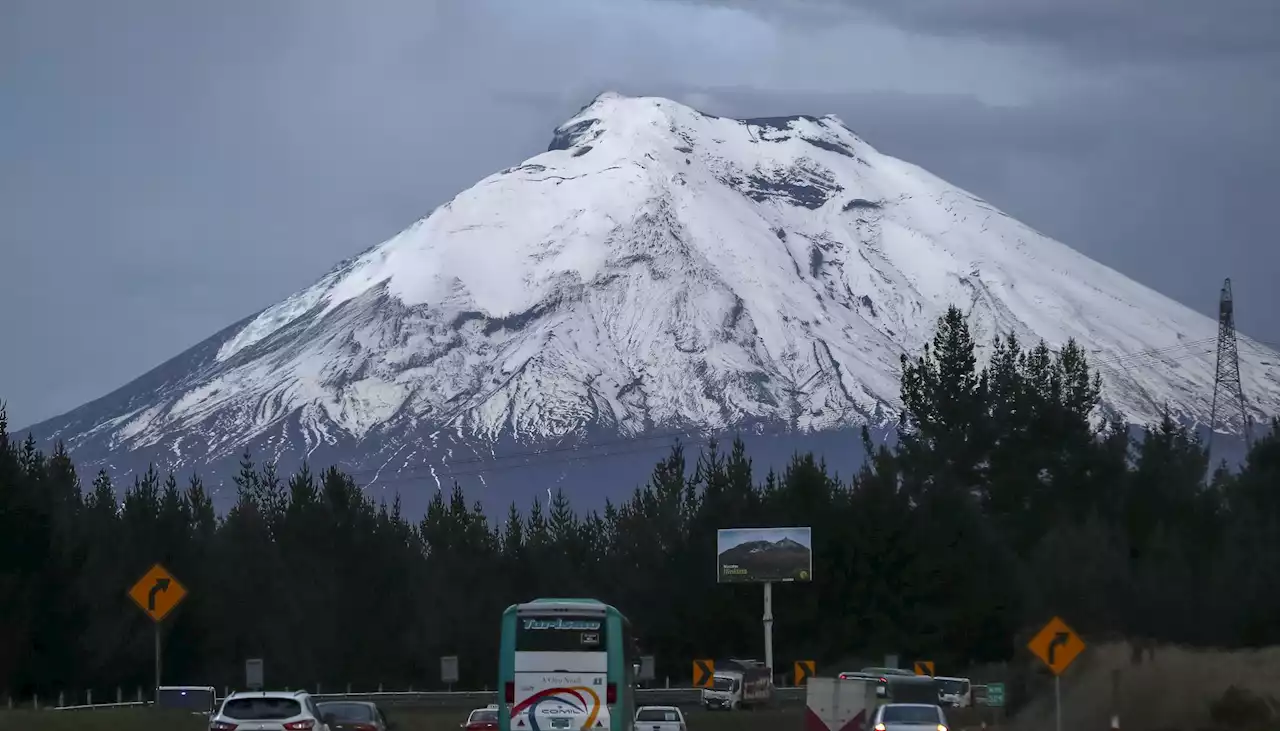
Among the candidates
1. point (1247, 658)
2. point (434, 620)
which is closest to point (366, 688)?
point (434, 620)

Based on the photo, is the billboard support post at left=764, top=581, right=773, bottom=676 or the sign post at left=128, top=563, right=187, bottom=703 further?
Result: the billboard support post at left=764, top=581, right=773, bottom=676

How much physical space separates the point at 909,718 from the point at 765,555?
57.3 meters

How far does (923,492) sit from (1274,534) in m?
27.4

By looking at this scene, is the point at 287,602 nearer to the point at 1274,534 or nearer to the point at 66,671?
the point at 66,671

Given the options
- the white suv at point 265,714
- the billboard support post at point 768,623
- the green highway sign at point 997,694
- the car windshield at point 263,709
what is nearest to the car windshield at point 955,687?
the green highway sign at point 997,694

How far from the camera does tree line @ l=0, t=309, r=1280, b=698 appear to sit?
83188 mm

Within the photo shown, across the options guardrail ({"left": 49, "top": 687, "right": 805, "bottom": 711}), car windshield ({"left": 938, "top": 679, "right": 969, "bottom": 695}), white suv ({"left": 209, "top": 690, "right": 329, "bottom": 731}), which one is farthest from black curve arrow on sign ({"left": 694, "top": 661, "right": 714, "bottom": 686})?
white suv ({"left": 209, "top": 690, "right": 329, "bottom": 731})

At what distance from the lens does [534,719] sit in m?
39.6

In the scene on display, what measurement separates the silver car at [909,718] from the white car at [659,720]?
12124 millimetres

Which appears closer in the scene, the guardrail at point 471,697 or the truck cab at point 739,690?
the truck cab at point 739,690

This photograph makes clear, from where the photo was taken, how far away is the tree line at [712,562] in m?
83.2

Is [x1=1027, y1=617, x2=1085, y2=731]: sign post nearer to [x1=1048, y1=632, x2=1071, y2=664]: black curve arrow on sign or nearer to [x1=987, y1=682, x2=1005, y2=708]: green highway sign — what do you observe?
[x1=1048, y1=632, x2=1071, y2=664]: black curve arrow on sign

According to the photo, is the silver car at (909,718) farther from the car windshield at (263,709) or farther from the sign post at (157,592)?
the sign post at (157,592)

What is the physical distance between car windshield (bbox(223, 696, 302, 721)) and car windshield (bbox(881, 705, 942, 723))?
12535 mm
